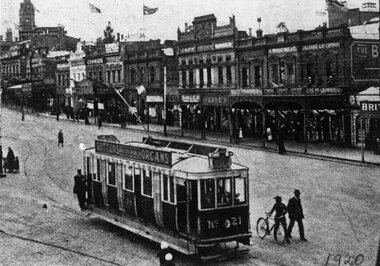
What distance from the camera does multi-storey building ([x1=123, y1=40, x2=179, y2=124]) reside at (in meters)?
50.5

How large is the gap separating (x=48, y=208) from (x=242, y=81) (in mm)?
25903

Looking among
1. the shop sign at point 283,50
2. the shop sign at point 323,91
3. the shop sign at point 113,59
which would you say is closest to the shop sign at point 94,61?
the shop sign at point 113,59

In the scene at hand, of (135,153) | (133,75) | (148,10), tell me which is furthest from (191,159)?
(133,75)

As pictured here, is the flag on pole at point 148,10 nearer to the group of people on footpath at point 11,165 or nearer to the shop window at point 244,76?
the shop window at point 244,76

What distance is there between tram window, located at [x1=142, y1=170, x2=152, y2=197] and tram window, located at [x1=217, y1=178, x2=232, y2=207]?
6.36 feet

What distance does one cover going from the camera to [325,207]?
55.7 ft

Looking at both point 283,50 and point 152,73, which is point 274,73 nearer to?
point 283,50

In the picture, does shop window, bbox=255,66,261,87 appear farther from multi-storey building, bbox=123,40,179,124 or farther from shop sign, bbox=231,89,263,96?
multi-storey building, bbox=123,40,179,124

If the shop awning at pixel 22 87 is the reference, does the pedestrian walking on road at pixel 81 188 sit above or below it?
below

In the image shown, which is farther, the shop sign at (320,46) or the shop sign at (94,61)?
the shop sign at (94,61)

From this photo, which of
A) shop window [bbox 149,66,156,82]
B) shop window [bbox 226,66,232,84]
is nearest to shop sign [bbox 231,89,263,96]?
shop window [bbox 226,66,232,84]

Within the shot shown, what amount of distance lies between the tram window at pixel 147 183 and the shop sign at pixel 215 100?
28.8 m

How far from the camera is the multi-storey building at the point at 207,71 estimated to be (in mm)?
42719

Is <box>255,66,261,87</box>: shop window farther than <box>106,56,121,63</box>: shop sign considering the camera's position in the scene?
No
